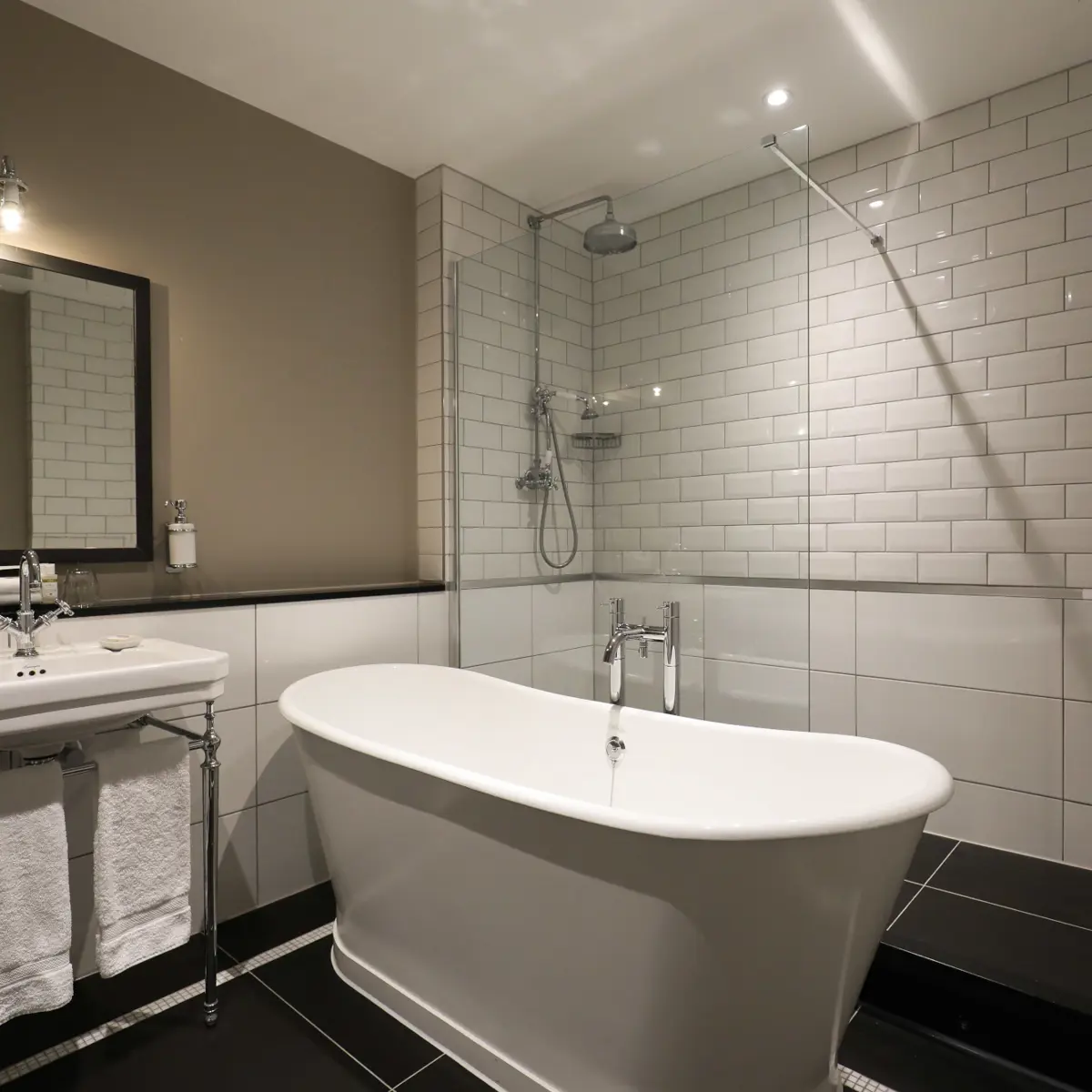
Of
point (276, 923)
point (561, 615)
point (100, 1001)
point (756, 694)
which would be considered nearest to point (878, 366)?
point (756, 694)

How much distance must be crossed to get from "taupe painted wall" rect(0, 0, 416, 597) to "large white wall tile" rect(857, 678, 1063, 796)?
1.96m

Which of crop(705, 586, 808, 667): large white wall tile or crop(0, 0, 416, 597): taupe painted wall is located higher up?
crop(0, 0, 416, 597): taupe painted wall

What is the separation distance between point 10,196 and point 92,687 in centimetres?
139

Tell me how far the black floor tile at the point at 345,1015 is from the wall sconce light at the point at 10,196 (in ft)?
7.25

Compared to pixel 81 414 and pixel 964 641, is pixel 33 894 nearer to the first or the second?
pixel 81 414

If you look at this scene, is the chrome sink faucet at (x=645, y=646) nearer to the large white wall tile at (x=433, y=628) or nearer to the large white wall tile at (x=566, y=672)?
the large white wall tile at (x=566, y=672)

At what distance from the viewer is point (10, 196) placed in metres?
1.94

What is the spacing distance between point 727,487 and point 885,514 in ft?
2.85

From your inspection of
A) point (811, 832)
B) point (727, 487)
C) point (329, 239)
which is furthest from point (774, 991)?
point (329, 239)

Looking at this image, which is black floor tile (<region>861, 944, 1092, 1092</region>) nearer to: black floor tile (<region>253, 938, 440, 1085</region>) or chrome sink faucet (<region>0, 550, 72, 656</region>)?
black floor tile (<region>253, 938, 440, 1085</region>)

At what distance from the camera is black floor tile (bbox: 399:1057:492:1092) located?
5.32ft

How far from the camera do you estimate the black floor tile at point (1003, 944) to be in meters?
1.71

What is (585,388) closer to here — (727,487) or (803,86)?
(727,487)

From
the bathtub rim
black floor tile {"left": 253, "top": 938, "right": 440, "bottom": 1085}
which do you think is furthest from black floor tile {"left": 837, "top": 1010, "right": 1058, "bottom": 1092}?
black floor tile {"left": 253, "top": 938, "right": 440, "bottom": 1085}
